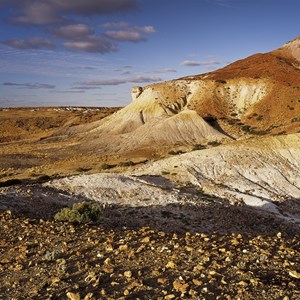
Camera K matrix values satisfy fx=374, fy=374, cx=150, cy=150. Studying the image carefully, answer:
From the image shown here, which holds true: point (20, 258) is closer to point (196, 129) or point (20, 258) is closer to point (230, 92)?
point (196, 129)

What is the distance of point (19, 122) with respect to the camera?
11544cm

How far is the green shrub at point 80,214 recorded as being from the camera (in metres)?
14.1

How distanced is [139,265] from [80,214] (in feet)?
20.4

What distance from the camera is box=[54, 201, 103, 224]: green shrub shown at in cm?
1414

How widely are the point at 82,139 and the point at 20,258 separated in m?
62.3

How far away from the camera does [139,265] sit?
8.89 m

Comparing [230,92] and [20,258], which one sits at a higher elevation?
[230,92]

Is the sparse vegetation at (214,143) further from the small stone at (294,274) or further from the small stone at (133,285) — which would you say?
the small stone at (133,285)

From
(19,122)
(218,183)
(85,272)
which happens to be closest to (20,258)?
(85,272)

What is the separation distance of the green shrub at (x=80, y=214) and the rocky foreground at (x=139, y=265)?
159 centimetres

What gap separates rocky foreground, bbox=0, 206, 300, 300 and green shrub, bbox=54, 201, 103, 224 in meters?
1.59

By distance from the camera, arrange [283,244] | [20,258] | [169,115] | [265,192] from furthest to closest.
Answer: [169,115] → [265,192] → [283,244] → [20,258]

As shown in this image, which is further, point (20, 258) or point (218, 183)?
point (218, 183)

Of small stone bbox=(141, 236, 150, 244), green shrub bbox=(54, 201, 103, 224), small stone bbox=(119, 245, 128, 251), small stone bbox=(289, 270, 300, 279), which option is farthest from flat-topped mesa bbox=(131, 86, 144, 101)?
small stone bbox=(289, 270, 300, 279)
